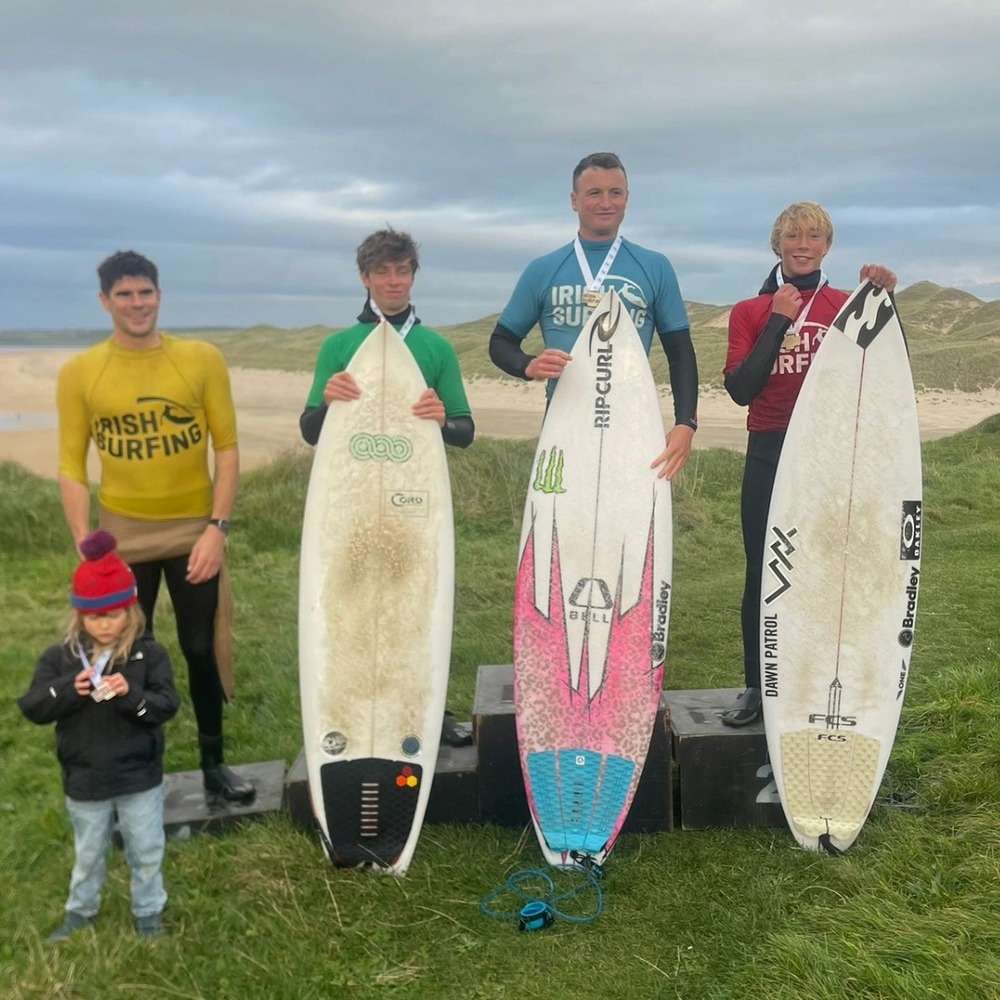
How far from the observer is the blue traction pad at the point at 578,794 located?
303 centimetres

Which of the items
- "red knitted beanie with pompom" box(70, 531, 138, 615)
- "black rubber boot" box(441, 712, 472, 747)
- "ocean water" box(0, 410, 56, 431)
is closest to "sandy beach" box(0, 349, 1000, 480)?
"ocean water" box(0, 410, 56, 431)

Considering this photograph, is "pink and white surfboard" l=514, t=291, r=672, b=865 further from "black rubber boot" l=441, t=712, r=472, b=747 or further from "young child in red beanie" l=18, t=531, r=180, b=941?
"young child in red beanie" l=18, t=531, r=180, b=941

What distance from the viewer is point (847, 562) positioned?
324 centimetres

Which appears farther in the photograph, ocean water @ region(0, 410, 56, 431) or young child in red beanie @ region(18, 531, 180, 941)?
ocean water @ region(0, 410, 56, 431)

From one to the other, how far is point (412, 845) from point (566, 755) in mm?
605

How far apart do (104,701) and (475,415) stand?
16575mm

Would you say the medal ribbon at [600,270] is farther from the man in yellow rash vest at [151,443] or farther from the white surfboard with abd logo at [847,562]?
the man in yellow rash vest at [151,443]

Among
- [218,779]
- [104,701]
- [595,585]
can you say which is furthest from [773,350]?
[218,779]

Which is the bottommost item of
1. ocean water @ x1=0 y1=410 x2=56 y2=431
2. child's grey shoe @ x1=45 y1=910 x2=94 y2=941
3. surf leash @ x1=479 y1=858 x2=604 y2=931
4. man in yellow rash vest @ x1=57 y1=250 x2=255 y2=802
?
surf leash @ x1=479 y1=858 x2=604 y2=931

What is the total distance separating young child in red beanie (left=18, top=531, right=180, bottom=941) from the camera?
227cm

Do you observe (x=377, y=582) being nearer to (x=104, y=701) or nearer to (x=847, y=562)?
(x=104, y=701)

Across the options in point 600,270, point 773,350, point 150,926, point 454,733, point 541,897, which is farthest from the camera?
point 454,733

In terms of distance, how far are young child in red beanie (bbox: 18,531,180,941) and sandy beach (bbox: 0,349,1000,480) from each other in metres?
6.48

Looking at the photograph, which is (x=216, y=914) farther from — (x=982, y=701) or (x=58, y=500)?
(x=58, y=500)
